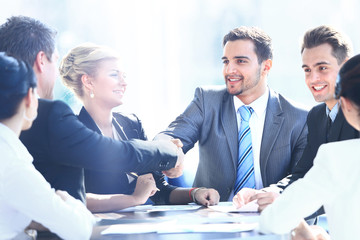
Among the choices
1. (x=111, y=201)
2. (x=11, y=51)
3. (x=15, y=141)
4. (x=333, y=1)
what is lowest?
(x=111, y=201)

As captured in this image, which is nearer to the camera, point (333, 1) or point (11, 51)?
point (11, 51)

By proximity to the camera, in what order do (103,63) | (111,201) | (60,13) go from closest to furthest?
(111,201)
(103,63)
(60,13)

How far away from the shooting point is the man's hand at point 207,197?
8.09 feet

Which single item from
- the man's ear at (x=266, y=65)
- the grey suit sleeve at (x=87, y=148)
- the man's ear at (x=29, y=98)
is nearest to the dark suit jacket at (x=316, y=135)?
the man's ear at (x=266, y=65)

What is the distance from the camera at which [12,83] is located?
58.7 inches

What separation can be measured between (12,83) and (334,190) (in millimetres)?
1067

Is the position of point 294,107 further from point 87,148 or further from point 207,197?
point 87,148

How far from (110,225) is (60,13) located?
3859mm

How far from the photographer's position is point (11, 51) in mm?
1967

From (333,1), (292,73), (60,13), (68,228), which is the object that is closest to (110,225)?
(68,228)

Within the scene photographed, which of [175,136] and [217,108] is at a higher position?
[217,108]

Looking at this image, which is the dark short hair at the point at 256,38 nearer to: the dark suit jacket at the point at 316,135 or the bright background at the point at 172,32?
the dark suit jacket at the point at 316,135

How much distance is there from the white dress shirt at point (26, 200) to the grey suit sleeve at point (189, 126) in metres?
1.78

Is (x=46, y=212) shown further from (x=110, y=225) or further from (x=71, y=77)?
(x=71, y=77)
